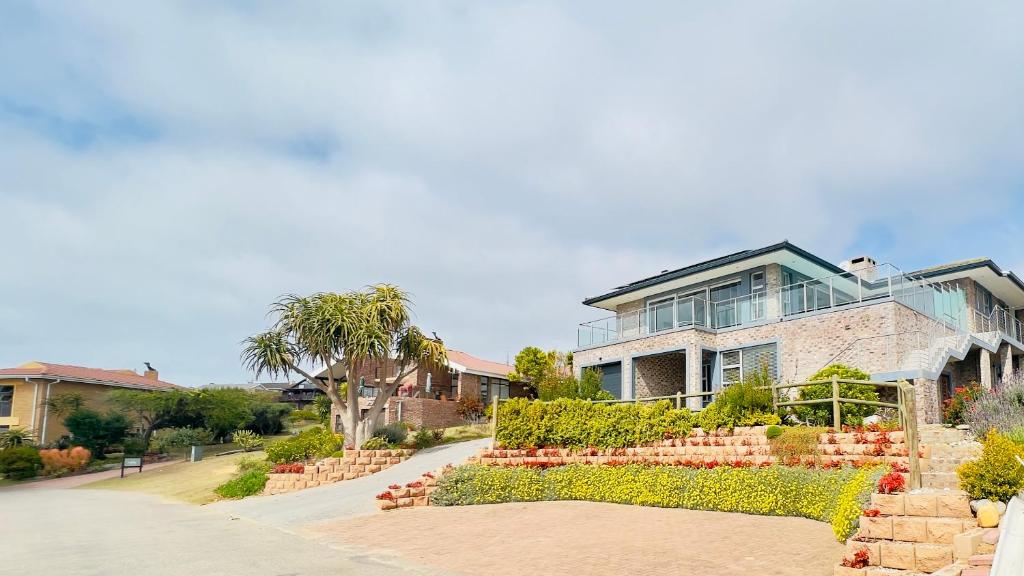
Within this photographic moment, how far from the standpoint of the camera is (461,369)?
3631cm

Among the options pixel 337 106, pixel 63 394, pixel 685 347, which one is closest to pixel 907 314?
pixel 685 347

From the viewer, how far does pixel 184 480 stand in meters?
24.6

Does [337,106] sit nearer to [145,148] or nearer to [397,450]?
[145,148]

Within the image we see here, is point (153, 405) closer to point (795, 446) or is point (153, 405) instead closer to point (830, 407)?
point (830, 407)

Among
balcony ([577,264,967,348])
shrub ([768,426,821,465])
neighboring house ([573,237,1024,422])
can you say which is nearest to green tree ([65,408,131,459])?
neighboring house ([573,237,1024,422])

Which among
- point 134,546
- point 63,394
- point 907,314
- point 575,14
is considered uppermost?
point 575,14

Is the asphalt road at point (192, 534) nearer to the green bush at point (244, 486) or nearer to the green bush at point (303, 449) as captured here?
the green bush at point (244, 486)

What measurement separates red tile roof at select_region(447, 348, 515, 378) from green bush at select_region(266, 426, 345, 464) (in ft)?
42.5

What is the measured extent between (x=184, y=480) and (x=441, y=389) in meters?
14.0

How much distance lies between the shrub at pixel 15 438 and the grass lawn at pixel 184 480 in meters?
7.98

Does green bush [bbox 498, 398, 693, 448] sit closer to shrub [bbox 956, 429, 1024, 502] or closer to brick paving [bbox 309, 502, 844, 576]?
brick paving [bbox 309, 502, 844, 576]

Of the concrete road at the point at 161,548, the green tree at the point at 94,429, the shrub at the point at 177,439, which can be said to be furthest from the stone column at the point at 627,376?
the green tree at the point at 94,429

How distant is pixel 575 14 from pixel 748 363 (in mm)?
16307

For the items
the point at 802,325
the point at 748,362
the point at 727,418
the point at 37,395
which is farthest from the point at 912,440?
the point at 37,395
